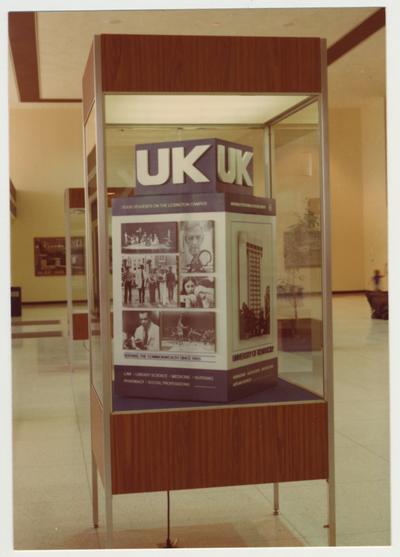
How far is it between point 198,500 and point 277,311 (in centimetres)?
163

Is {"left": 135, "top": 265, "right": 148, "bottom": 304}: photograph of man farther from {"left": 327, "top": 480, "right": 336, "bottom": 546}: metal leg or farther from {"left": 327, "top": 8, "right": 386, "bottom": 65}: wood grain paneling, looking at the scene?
{"left": 327, "top": 8, "right": 386, "bottom": 65}: wood grain paneling

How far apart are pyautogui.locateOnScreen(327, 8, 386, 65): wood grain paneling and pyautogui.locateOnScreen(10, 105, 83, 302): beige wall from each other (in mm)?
9886

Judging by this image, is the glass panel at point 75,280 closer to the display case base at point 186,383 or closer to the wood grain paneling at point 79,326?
the wood grain paneling at point 79,326

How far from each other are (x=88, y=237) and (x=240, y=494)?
6.17 feet

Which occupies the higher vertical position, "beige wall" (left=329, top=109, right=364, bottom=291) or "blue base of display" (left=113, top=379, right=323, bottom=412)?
"beige wall" (left=329, top=109, right=364, bottom=291)

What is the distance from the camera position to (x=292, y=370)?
10.4 ft

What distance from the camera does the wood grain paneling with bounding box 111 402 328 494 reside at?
285cm

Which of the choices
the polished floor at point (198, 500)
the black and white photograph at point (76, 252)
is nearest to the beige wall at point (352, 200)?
the black and white photograph at point (76, 252)

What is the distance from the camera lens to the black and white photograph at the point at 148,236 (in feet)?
9.50

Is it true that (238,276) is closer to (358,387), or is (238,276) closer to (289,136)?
(289,136)

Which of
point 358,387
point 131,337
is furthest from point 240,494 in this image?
point 358,387

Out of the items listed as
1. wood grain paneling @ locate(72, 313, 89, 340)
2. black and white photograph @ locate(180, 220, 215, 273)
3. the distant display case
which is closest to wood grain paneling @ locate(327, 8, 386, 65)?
wood grain paneling @ locate(72, 313, 89, 340)

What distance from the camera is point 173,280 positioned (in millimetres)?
2912

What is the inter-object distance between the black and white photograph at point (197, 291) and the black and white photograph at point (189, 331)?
36 mm
